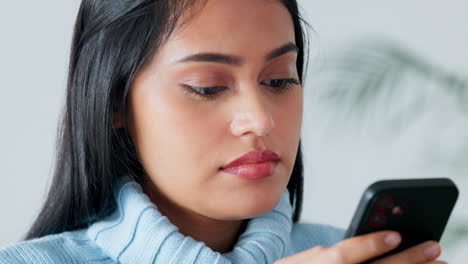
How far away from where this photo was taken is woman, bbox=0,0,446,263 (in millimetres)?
1005

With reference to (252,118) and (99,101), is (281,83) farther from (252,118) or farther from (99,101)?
(99,101)

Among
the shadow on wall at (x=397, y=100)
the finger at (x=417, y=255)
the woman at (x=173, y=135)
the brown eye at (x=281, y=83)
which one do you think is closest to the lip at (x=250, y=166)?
the woman at (x=173, y=135)

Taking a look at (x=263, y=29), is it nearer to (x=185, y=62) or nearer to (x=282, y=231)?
(x=185, y=62)

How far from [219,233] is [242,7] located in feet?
1.21

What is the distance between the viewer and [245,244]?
44.1 inches

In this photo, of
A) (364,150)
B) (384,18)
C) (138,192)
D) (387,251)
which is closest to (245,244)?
(138,192)

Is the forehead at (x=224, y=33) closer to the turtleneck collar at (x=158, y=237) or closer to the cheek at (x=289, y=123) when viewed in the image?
the cheek at (x=289, y=123)

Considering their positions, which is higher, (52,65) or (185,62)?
(185,62)

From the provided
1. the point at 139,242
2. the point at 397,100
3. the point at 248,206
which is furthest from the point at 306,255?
the point at 397,100

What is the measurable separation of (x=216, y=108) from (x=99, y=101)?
19cm

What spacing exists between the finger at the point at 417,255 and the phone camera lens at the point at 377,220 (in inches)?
2.1

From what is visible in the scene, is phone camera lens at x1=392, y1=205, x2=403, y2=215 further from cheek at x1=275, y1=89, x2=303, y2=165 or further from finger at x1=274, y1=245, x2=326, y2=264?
cheek at x1=275, y1=89, x2=303, y2=165

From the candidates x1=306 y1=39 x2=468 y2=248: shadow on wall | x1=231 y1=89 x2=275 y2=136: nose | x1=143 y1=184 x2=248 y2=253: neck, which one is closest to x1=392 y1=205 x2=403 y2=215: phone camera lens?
x1=231 y1=89 x2=275 y2=136: nose

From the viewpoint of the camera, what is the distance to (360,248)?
2.68 ft
